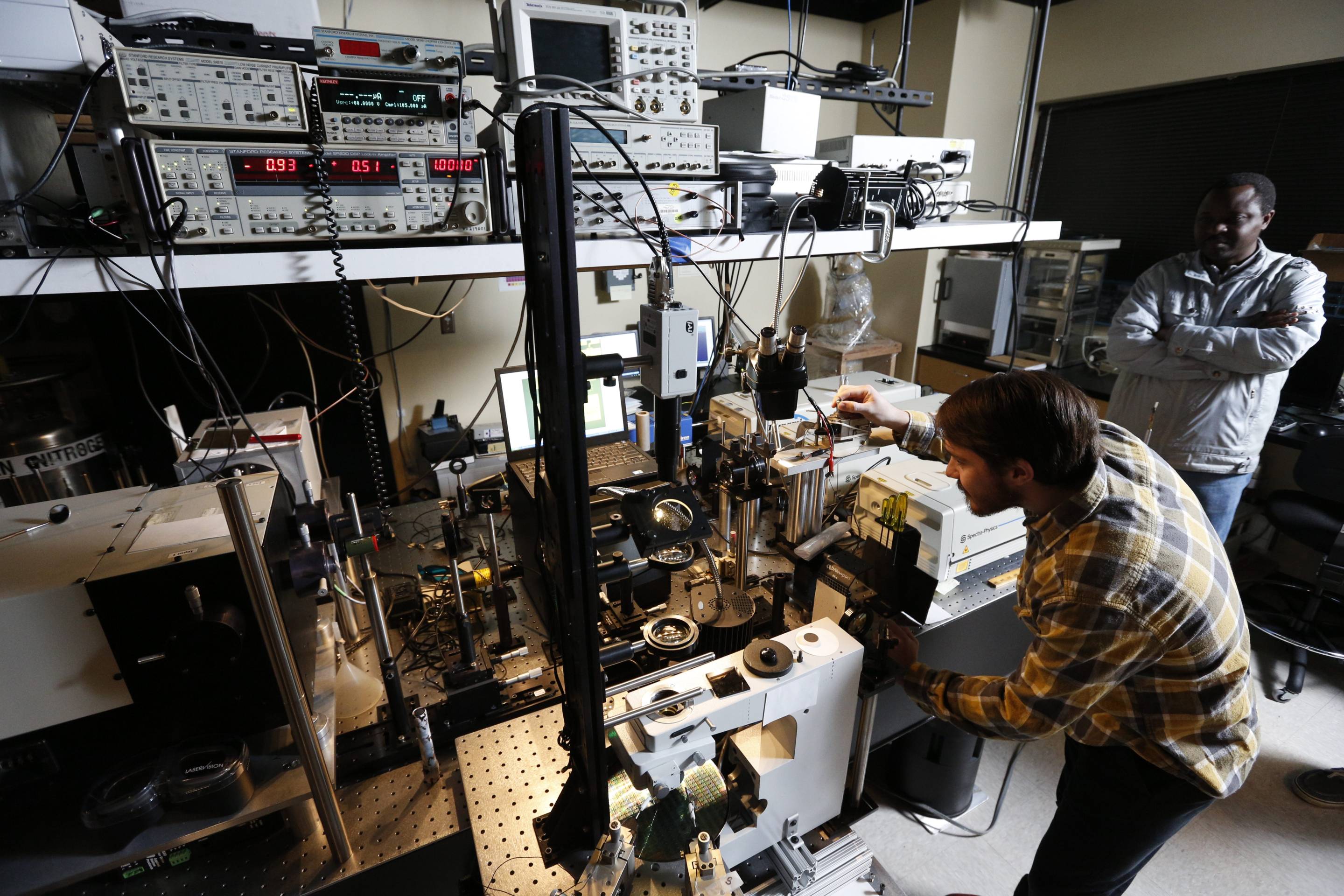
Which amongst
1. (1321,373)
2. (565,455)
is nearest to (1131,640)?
(565,455)

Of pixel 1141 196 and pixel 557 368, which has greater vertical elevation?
pixel 1141 196

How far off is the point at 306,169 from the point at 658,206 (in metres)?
0.56

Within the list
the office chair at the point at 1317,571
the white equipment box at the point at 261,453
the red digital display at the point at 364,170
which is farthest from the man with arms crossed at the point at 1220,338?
the white equipment box at the point at 261,453

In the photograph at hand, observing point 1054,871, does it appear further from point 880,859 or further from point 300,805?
point 300,805

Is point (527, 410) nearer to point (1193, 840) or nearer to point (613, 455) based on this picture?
point (613, 455)

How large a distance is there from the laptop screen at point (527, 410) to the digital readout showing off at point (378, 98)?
750 millimetres

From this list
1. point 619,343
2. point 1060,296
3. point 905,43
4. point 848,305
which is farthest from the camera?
point 848,305

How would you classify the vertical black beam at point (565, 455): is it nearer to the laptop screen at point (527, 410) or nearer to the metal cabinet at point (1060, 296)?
the laptop screen at point (527, 410)

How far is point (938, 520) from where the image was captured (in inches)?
54.0

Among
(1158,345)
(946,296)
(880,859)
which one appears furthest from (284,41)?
(946,296)

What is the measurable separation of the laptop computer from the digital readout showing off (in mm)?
702

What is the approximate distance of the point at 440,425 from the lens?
281 centimetres

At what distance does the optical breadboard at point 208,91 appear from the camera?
33.7 inches

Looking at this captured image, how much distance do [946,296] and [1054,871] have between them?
10.1 ft
